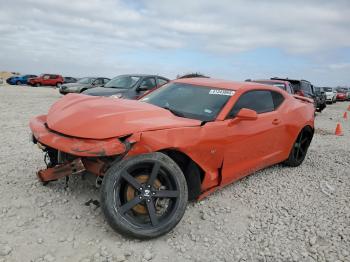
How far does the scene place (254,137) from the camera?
15.1 ft

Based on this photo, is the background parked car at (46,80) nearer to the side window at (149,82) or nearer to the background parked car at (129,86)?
the background parked car at (129,86)

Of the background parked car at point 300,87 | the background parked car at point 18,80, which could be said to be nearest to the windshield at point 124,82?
the background parked car at point 300,87

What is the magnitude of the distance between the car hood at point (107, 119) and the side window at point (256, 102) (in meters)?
0.78

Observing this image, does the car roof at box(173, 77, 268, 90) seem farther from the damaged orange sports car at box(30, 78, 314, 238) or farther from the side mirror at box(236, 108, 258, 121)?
the side mirror at box(236, 108, 258, 121)

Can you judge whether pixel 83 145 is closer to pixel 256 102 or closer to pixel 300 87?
pixel 256 102

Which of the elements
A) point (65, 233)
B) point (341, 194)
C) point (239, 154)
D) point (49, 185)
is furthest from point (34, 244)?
point (341, 194)

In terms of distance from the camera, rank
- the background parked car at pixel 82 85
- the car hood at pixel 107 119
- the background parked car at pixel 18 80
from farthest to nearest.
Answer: the background parked car at pixel 18 80
the background parked car at pixel 82 85
the car hood at pixel 107 119

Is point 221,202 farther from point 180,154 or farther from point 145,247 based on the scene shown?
point 145,247

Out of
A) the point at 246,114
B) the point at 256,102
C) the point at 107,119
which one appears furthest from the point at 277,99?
the point at 107,119

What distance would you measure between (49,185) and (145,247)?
1.72 m

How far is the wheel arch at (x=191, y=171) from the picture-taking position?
12.7 ft

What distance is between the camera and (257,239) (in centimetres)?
358

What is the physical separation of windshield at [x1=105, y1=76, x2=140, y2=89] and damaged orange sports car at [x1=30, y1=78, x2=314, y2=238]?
22.7ft

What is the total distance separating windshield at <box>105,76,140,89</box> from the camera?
11.8 metres
